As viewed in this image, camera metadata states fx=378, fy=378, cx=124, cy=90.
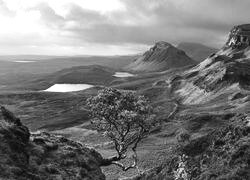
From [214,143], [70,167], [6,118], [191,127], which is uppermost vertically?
[6,118]

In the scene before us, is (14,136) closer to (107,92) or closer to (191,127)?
(107,92)

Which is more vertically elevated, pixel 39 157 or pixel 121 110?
pixel 121 110

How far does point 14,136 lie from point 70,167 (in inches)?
333

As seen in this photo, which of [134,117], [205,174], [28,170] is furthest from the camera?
[134,117]

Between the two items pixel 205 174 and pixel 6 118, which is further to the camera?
pixel 6 118

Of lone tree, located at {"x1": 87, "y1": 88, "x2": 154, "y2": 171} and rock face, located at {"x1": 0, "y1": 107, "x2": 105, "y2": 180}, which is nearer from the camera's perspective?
rock face, located at {"x1": 0, "y1": 107, "x2": 105, "y2": 180}

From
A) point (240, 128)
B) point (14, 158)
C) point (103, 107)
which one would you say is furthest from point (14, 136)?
point (240, 128)

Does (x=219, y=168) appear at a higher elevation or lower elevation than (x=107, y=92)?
lower

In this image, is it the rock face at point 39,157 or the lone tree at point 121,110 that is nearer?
the rock face at point 39,157

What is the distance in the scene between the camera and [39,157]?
155ft

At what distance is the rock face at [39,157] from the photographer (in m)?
40.7

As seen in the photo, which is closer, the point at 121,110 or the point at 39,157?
the point at 39,157

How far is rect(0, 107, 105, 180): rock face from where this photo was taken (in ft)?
134

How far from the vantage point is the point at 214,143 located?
1820 inches
